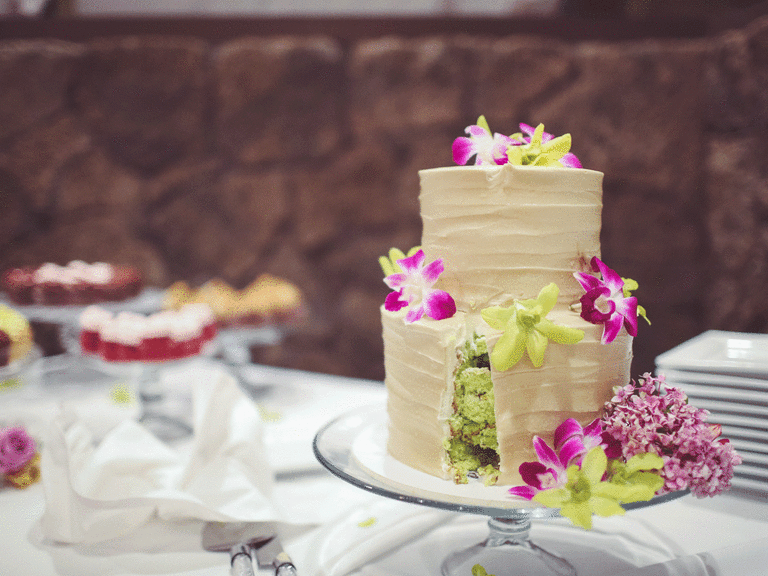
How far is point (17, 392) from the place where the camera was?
219cm

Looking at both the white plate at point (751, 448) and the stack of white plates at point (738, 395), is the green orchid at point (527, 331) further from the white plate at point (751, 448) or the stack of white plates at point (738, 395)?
the white plate at point (751, 448)

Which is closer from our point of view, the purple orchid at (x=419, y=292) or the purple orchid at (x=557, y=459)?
the purple orchid at (x=557, y=459)

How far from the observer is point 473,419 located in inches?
39.9

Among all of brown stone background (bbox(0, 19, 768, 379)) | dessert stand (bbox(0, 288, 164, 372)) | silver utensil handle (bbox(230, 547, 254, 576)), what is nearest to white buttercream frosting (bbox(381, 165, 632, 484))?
silver utensil handle (bbox(230, 547, 254, 576))

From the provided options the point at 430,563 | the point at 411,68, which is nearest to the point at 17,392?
the point at 430,563

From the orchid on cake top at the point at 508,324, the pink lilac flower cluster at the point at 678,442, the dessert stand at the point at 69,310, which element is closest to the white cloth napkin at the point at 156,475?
the orchid on cake top at the point at 508,324

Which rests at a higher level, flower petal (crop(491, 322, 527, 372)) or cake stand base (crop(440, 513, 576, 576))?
flower petal (crop(491, 322, 527, 372))

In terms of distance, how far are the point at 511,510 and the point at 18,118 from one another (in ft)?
11.6

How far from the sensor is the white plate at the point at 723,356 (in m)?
1.10

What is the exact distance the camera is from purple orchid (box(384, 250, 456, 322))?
1024 millimetres

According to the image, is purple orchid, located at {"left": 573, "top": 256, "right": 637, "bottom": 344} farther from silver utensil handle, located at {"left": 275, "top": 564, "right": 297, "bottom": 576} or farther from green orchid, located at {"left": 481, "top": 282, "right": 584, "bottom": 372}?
silver utensil handle, located at {"left": 275, "top": 564, "right": 297, "bottom": 576}

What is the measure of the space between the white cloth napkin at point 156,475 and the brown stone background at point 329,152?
2.29 metres

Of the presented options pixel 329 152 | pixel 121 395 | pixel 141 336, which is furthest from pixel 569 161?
pixel 329 152

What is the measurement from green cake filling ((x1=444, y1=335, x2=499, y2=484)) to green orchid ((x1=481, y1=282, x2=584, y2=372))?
86 millimetres
